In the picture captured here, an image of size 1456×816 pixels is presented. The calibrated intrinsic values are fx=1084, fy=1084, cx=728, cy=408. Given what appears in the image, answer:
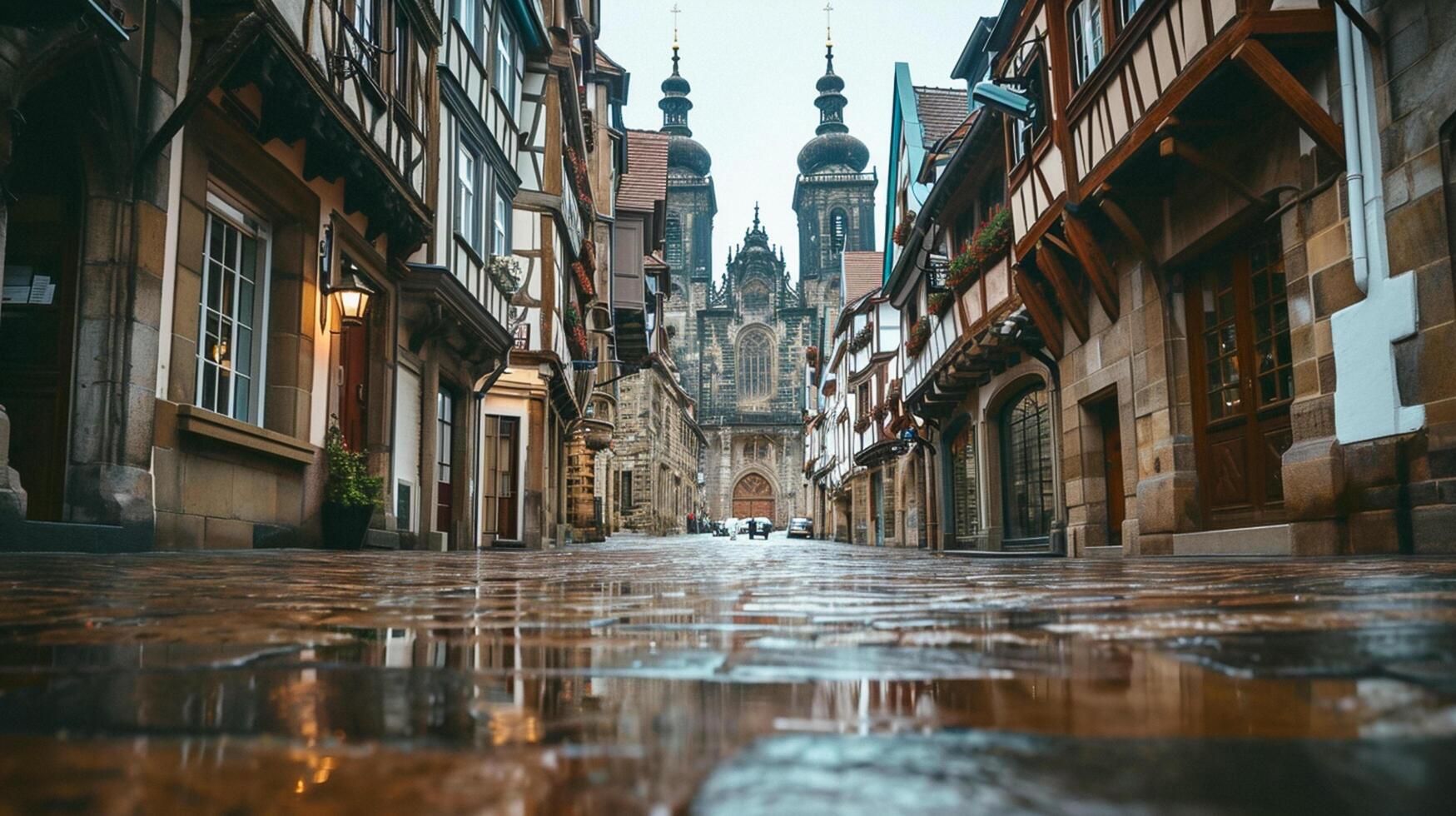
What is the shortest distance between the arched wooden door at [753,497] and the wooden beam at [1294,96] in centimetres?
7023

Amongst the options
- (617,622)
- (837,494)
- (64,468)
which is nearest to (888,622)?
(617,622)

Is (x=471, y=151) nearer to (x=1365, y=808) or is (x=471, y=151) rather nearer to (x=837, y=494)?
(x=1365, y=808)

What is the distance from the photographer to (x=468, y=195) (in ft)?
45.0

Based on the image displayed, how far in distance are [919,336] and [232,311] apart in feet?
44.7

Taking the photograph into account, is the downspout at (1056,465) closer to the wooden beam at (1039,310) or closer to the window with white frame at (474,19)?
the wooden beam at (1039,310)

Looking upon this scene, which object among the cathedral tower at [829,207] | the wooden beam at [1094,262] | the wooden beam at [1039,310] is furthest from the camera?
the cathedral tower at [829,207]

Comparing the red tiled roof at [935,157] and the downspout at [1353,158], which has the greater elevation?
the red tiled roof at [935,157]

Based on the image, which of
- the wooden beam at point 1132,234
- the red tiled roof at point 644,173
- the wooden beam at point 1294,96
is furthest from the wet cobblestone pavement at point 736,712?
the red tiled roof at point 644,173

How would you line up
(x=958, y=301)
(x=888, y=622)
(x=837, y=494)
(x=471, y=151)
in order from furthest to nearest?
(x=837, y=494) → (x=958, y=301) → (x=471, y=151) → (x=888, y=622)

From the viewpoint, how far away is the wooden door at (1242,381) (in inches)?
324

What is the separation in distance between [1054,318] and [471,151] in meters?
7.54

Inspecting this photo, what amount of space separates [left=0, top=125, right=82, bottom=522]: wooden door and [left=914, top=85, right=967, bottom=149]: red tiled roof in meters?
17.6

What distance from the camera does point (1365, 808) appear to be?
1.68 ft

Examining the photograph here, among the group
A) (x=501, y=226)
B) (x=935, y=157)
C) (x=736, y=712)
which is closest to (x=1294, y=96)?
(x=736, y=712)
